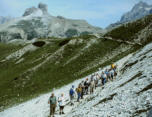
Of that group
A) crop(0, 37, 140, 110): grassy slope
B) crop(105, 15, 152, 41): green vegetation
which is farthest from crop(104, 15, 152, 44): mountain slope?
crop(0, 37, 140, 110): grassy slope

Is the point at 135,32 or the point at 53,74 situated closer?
the point at 53,74

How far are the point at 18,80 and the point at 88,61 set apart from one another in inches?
1084

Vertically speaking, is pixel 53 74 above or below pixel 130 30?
below

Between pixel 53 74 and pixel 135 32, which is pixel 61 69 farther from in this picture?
pixel 135 32

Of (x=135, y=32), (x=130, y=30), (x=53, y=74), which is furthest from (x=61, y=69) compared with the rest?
(x=130, y=30)

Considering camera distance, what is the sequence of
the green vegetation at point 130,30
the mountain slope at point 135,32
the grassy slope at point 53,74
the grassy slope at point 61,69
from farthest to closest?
the green vegetation at point 130,30
the mountain slope at point 135,32
the grassy slope at point 61,69
the grassy slope at point 53,74

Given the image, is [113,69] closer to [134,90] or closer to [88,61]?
[134,90]

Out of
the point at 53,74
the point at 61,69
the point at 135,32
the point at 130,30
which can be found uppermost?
the point at 130,30

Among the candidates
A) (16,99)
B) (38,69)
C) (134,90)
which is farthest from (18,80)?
(134,90)

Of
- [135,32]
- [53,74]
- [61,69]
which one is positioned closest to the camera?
[53,74]

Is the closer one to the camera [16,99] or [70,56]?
[16,99]

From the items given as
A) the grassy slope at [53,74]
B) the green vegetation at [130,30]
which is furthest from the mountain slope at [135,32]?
the grassy slope at [53,74]

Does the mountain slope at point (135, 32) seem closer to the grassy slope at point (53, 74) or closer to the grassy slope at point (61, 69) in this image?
the grassy slope at point (61, 69)

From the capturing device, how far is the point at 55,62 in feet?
276
